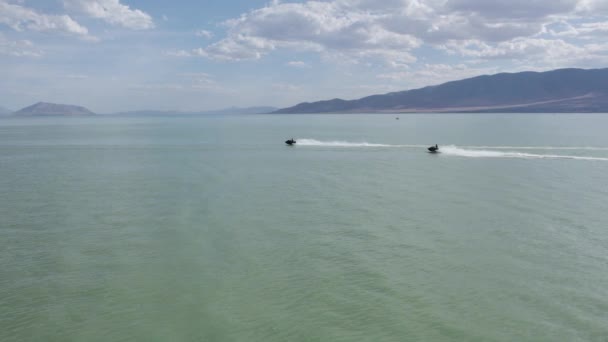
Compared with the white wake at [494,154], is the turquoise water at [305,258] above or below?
below

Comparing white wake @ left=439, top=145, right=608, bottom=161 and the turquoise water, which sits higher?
white wake @ left=439, top=145, right=608, bottom=161

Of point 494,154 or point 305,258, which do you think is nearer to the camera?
point 305,258

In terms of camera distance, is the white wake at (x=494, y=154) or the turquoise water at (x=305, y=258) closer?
the turquoise water at (x=305, y=258)

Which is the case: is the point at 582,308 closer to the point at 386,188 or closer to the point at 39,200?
the point at 386,188

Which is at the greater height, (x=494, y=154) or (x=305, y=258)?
(x=494, y=154)

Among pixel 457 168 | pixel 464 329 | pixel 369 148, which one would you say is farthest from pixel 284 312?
pixel 369 148

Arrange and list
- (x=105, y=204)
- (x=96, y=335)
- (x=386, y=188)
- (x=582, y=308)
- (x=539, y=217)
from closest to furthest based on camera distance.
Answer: (x=96, y=335) < (x=582, y=308) < (x=539, y=217) < (x=105, y=204) < (x=386, y=188)

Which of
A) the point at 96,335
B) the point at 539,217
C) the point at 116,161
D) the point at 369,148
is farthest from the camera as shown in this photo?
the point at 369,148

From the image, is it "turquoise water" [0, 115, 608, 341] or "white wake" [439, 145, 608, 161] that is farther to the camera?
"white wake" [439, 145, 608, 161]
